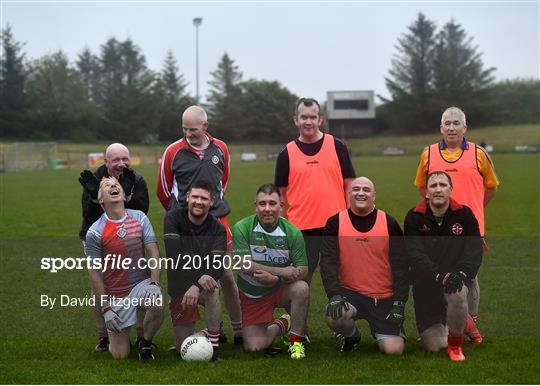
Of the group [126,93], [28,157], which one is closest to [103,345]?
[28,157]

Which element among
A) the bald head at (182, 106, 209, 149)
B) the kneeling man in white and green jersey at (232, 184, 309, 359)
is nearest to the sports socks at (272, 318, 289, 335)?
the kneeling man in white and green jersey at (232, 184, 309, 359)

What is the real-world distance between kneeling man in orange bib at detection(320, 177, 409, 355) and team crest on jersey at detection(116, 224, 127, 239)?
1.60 m

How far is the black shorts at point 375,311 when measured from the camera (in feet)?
17.1

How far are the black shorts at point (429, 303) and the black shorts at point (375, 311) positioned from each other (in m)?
0.20

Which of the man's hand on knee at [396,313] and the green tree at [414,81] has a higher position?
the green tree at [414,81]

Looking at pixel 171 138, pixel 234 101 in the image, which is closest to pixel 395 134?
pixel 234 101

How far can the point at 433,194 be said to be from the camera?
5.05 meters

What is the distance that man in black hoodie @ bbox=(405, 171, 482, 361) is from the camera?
4.98 m

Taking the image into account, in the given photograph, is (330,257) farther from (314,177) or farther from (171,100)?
(171,100)

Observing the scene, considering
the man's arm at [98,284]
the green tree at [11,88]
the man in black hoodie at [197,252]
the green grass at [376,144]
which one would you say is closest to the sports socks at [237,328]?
the man in black hoodie at [197,252]

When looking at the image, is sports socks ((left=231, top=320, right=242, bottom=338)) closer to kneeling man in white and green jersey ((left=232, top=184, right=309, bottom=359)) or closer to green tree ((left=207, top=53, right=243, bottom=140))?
kneeling man in white and green jersey ((left=232, top=184, right=309, bottom=359))

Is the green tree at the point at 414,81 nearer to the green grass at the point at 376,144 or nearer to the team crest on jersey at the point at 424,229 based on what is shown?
the green grass at the point at 376,144

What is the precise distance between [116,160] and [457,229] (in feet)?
9.31

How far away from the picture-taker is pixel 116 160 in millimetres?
5418
